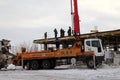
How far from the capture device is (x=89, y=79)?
71.8ft

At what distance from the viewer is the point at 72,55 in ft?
114

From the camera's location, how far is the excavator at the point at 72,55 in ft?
112

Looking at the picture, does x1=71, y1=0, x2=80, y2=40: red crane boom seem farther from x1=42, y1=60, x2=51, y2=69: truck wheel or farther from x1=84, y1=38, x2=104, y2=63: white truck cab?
x1=42, y1=60, x2=51, y2=69: truck wheel

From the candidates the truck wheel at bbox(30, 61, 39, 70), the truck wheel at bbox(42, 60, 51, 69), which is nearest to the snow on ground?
the truck wheel at bbox(42, 60, 51, 69)

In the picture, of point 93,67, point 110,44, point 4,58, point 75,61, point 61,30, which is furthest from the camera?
point 110,44

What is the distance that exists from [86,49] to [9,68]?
9.98 m

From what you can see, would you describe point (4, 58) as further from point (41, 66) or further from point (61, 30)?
point (61, 30)

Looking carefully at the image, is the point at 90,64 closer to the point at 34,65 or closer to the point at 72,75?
the point at 34,65

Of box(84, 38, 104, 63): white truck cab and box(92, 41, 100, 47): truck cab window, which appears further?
box(92, 41, 100, 47): truck cab window

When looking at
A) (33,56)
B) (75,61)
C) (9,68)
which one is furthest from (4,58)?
(75,61)

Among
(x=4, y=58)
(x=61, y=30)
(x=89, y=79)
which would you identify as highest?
(x=61, y=30)

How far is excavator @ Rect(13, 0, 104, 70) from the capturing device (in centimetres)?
3422

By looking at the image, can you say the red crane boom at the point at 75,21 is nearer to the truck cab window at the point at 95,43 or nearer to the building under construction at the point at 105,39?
the truck cab window at the point at 95,43

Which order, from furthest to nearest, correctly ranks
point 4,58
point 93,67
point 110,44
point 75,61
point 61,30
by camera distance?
point 110,44 < point 61,30 < point 4,58 < point 75,61 < point 93,67
